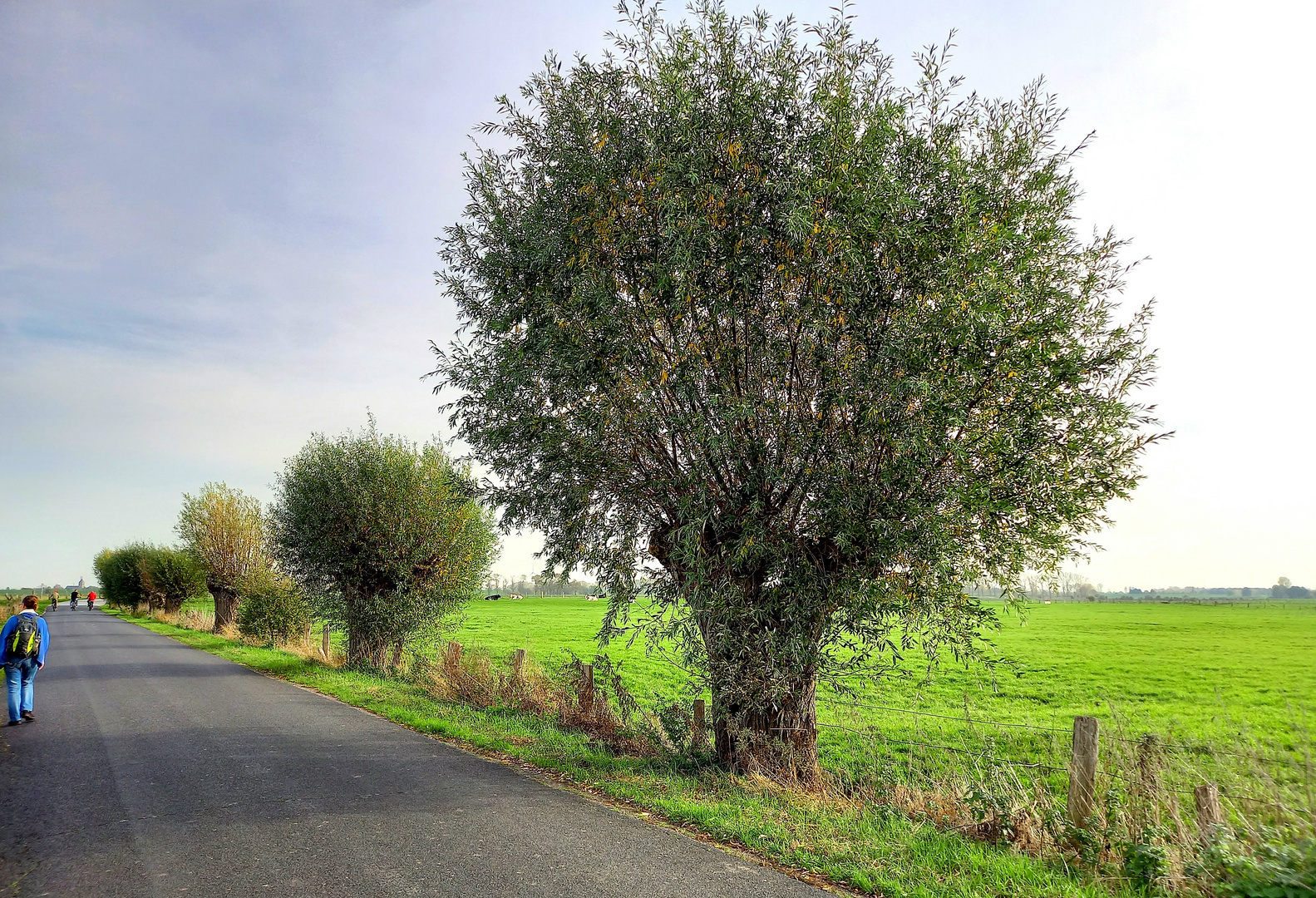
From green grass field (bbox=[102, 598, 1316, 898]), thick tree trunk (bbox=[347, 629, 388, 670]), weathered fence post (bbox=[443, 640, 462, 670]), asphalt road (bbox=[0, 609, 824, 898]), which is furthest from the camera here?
thick tree trunk (bbox=[347, 629, 388, 670])

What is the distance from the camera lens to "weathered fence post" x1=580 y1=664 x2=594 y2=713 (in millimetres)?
13266

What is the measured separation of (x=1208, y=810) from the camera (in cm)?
627

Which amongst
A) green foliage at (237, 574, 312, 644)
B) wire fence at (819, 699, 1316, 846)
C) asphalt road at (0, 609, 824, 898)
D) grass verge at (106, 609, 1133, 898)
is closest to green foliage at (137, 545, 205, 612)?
green foliage at (237, 574, 312, 644)

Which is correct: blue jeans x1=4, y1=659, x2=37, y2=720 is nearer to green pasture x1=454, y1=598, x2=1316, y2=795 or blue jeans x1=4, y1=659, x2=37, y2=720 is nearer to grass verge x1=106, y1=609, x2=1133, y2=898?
grass verge x1=106, y1=609, x2=1133, y2=898

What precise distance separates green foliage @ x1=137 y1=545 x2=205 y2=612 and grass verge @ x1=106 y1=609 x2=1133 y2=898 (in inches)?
1916

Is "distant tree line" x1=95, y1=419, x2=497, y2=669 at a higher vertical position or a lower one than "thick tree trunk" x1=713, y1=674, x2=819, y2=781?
higher

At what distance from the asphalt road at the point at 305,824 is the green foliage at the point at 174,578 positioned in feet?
149

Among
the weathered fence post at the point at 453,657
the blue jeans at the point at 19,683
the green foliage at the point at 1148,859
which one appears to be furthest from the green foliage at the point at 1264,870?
the blue jeans at the point at 19,683

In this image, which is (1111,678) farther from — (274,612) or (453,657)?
(274,612)

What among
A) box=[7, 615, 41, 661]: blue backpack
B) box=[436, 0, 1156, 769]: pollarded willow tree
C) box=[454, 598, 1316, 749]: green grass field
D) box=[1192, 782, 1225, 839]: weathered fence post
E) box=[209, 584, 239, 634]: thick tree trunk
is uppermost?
box=[436, 0, 1156, 769]: pollarded willow tree

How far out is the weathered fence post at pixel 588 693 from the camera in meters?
13.3

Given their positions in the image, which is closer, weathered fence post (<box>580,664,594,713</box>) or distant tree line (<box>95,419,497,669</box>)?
weathered fence post (<box>580,664,594,713</box>)

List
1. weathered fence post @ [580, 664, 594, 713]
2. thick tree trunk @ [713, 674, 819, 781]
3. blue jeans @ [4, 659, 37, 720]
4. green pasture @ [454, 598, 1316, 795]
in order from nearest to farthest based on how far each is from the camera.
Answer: green pasture @ [454, 598, 1316, 795] → thick tree trunk @ [713, 674, 819, 781] → weathered fence post @ [580, 664, 594, 713] → blue jeans @ [4, 659, 37, 720]

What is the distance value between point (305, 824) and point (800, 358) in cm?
769
